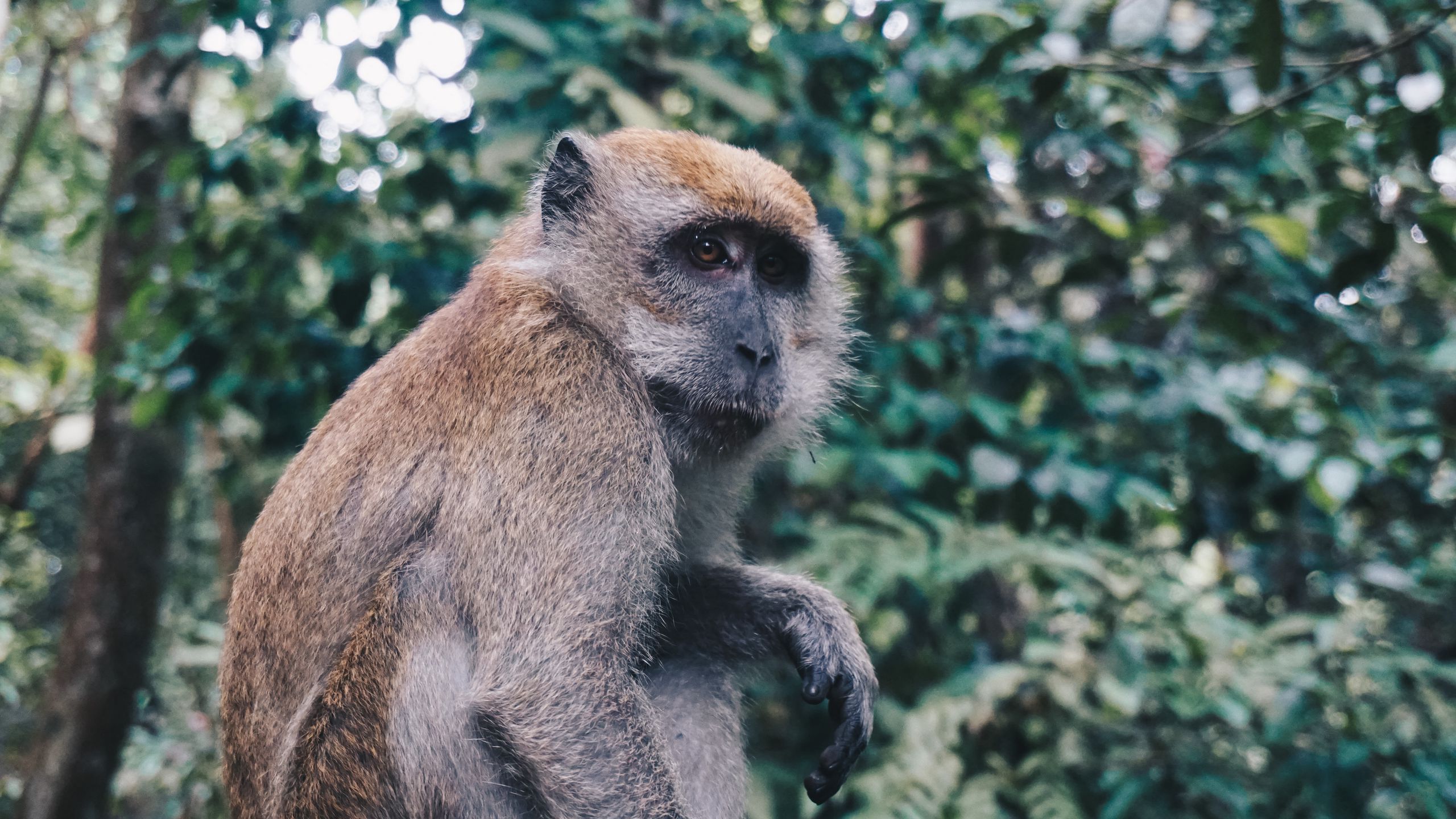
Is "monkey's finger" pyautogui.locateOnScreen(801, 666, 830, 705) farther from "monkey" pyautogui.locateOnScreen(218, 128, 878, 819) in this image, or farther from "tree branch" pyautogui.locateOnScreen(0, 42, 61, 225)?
"tree branch" pyautogui.locateOnScreen(0, 42, 61, 225)

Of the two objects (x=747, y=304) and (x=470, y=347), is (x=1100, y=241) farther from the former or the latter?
(x=470, y=347)

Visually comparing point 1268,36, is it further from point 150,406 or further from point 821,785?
point 150,406

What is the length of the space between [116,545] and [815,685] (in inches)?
220

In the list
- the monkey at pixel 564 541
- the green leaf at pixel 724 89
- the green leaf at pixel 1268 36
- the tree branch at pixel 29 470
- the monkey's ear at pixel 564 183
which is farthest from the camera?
the tree branch at pixel 29 470

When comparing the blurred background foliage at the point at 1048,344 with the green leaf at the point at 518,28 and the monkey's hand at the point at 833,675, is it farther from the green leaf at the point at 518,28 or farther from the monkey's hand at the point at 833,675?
the monkey's hand at the point at 833,675

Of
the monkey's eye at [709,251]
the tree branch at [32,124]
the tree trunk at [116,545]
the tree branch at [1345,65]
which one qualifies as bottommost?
the tree trunk at [116,545]

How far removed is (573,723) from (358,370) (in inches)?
104

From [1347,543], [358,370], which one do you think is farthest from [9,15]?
[1347,543]

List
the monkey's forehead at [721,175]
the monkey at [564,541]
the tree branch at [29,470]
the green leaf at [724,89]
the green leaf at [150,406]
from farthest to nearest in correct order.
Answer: the tree branch at [29,470] → the green leaf at [150,406] → the green leaf at [724,89] → the monkey's forehead at [721,175] → the monkey at [564,541]

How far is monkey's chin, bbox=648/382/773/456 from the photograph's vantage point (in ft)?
8.46

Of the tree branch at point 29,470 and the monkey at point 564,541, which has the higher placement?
the monkey at point 564,541

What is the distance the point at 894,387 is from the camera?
4016 millimetres

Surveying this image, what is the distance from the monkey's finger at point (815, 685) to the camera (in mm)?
2406

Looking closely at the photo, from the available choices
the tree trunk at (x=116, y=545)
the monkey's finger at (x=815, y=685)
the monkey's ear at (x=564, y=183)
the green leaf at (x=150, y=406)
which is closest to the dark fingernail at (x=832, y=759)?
the monkey's finger at (x=815, y=685)
